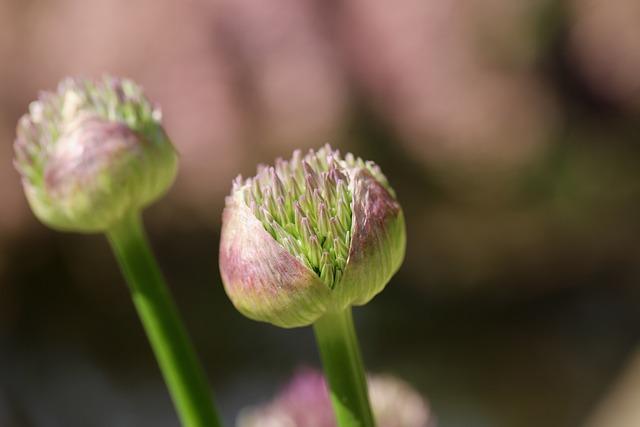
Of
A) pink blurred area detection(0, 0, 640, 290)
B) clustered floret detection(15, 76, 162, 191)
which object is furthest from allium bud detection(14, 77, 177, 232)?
pink blurred area detection(0, 0, 640, 290)

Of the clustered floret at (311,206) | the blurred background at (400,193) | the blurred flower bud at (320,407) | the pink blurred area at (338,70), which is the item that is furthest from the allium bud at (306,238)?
the pink blurred area at (338,70)

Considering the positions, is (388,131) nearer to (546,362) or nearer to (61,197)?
(546,362)

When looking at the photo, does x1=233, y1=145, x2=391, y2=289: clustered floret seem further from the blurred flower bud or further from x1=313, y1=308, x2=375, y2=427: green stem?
the blurred flower bud

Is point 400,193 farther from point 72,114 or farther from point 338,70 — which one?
point 72,114

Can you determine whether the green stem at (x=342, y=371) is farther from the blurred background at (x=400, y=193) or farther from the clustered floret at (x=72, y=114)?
the blurred background at (x=400, y=193)

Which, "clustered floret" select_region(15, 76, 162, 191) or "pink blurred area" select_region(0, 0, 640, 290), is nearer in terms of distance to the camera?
"clustered floret" select_region(15, 76, 162, 191)

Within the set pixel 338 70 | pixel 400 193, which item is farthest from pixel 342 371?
pixel 400 193

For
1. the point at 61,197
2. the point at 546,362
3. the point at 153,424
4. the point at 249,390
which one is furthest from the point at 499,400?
the point at 61,197
